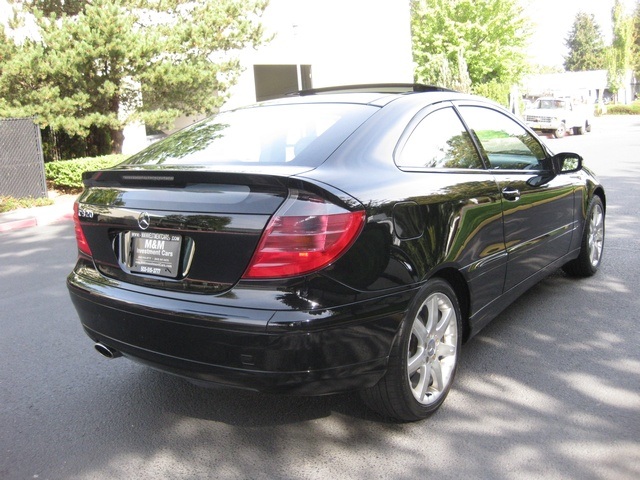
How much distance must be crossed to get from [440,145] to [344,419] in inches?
60.3

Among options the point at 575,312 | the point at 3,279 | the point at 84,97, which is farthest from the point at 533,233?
the point at 84,97

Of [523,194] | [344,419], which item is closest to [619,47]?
[523,194]

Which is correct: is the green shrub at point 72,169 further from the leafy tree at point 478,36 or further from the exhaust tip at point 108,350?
the leafy tree at point 478,36

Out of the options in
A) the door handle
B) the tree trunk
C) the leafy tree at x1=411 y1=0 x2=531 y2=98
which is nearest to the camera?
the door handle

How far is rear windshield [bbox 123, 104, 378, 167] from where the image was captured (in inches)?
119

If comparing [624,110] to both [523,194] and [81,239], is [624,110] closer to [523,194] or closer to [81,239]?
[523,194]

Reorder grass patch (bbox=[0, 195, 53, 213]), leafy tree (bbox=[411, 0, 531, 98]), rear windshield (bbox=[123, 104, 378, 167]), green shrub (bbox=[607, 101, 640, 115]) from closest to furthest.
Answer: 1. rear windshield (bbox=[123, 104, 378, 167])
2. grass patch (bbox=[0, 195, 53, 213])
3. leafy tree (bbox=[411, 0, 531, 98])
4. green shrub (bbox=[607, 101, 640, 115])

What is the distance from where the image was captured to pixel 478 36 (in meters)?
41.4

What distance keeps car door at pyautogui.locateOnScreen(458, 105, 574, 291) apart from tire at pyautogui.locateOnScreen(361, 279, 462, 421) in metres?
0.78

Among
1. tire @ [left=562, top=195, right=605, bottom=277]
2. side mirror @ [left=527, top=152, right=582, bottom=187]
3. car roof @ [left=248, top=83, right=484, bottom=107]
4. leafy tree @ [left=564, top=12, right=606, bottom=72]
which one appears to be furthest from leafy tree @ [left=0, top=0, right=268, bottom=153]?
leafy tree @ [left=564, top=12, right=606, bottom=72]

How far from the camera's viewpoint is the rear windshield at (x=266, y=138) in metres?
3.02

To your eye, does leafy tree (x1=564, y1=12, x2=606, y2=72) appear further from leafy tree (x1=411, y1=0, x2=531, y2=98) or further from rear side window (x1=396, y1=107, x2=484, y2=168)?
rear side window (x1=396, y1=107, x2=484, y2=168)

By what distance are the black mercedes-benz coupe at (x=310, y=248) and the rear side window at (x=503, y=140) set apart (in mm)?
77

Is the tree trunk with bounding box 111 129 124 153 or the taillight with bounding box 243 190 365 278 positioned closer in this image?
the taillight with bounding box 243 190 365 278
